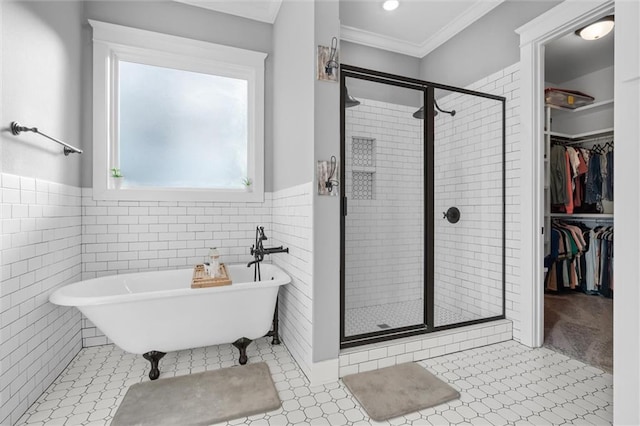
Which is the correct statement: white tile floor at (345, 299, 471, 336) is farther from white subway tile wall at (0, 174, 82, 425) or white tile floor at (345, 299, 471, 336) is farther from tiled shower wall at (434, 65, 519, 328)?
white subway tile wall at (0, 174, 82, 425)

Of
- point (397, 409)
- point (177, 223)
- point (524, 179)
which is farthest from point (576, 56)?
point (177, 223)

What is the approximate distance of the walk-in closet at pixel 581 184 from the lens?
3.63 metres

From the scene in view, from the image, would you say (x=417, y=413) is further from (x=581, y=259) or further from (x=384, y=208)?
(x=581, y=259)

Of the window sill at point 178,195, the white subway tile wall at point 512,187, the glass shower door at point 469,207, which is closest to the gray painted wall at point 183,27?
the window sill at point 178,195

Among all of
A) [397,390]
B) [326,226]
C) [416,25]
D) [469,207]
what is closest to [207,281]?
[326,226]

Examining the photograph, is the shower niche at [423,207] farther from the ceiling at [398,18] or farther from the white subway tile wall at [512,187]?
the ceiling at [398,18]

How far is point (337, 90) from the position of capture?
2008 millimetres

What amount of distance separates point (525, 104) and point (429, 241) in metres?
1.33

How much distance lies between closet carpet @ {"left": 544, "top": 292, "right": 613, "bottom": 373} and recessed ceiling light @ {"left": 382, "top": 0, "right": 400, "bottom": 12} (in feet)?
10.5

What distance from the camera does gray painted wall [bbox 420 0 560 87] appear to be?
Result: 8.50 feet

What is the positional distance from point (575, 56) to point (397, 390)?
4.38 meters

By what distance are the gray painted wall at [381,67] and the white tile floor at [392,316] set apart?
1812 mm

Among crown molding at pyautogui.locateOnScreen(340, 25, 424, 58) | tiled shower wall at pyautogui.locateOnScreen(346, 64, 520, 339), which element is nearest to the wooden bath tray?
tiled shower wall at pyautogui.locateOnScreen(346, 64, 520, 339)

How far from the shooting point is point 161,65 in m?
2.70
